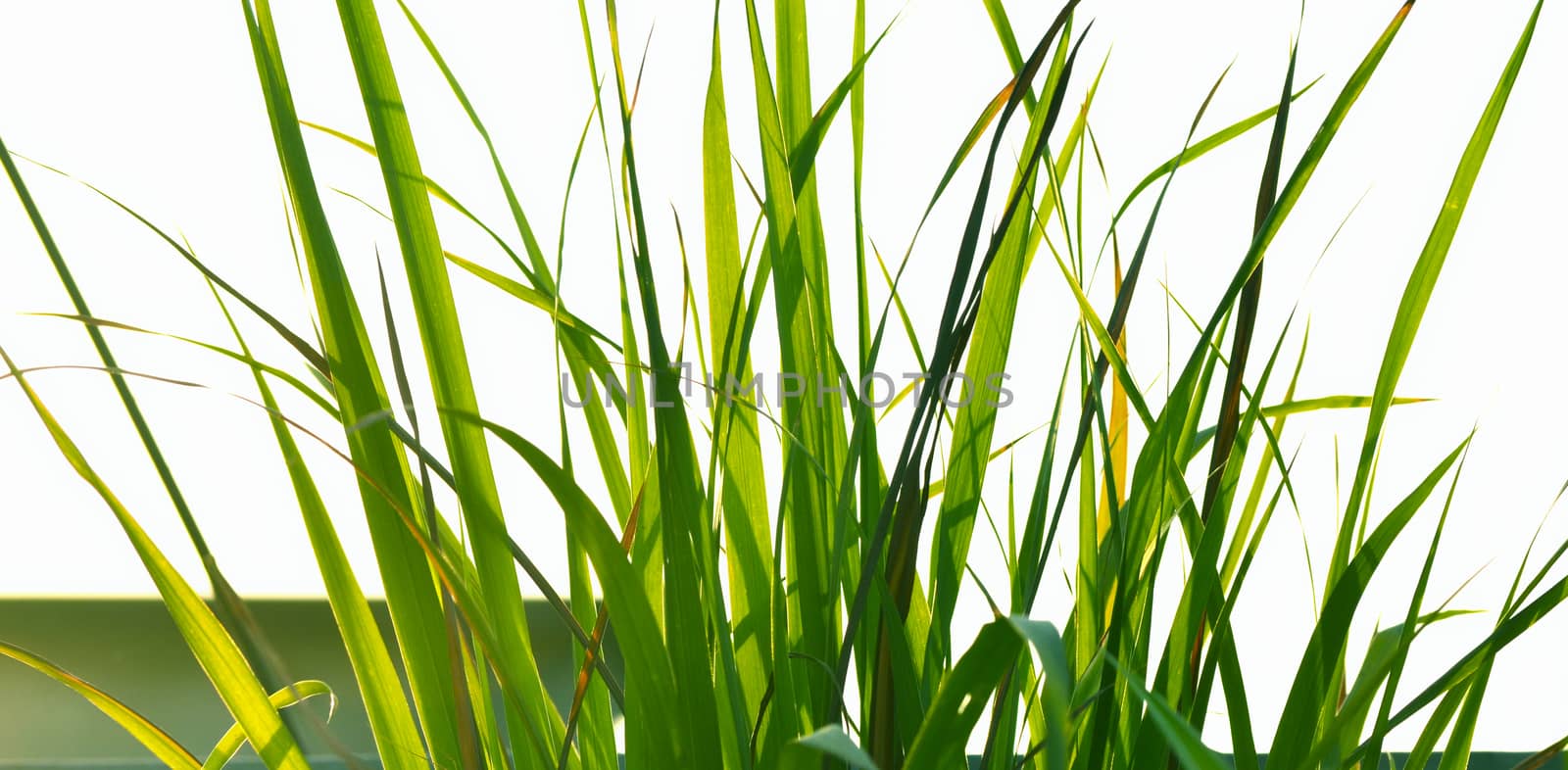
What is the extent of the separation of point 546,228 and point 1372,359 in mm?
591

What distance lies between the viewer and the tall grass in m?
0.16

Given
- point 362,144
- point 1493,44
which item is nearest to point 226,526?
point 362,144

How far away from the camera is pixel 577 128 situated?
741mm

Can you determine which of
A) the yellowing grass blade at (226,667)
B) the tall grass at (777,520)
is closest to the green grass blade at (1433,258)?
the tall grass at (777,520)

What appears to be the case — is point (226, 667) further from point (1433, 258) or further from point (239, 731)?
point (1433, 258)

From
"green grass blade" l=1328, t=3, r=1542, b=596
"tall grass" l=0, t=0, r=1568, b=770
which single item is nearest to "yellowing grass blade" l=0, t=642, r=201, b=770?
"tall grass" l=0, t=0, r=1568, b=770

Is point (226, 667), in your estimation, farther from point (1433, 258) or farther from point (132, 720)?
point (1433, 258)

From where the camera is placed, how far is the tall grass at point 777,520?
0.54 ft

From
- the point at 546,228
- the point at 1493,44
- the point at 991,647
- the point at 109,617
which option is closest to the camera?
the point at 991,647

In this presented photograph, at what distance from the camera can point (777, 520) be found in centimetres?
20

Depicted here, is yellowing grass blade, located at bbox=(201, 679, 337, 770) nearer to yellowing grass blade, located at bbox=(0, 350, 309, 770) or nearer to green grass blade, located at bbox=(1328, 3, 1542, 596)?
yellowing grass blade, located at bbox=(0, 350, 309, 770)

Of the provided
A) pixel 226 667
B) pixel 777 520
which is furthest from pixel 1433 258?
pixel 226 667

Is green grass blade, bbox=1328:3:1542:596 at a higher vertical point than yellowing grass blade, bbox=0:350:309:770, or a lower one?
higher

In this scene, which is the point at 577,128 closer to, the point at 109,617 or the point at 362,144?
the point at 362,144
